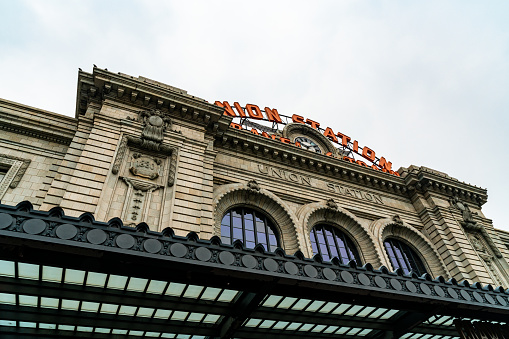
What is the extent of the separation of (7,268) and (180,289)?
3.33 meters

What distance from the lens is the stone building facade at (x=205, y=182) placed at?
12625mm

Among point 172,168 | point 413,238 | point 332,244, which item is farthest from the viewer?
point 413,238

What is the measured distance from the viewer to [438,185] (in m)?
21.9

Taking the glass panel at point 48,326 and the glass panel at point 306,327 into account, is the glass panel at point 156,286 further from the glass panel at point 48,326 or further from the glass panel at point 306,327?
the glass panel at point 306,327

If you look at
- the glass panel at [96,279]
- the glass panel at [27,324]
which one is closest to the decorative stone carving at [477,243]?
the glass panel at [96,279]

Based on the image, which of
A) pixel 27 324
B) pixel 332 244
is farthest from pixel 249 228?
pixel 27 324

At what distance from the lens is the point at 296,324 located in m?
9.20

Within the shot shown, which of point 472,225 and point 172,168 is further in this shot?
point 472,225

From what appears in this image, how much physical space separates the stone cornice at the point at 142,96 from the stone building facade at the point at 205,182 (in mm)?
47

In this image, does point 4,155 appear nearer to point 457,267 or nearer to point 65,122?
point 65,122

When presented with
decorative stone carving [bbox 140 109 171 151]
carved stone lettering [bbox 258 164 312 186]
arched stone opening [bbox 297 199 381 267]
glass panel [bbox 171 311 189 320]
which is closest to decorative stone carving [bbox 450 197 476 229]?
arched stone opening [bbox 297 199 381 267]

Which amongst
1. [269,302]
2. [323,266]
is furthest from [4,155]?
[323,266]

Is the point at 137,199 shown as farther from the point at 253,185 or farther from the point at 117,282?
the point at 253,185

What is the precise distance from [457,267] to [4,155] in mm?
21699
